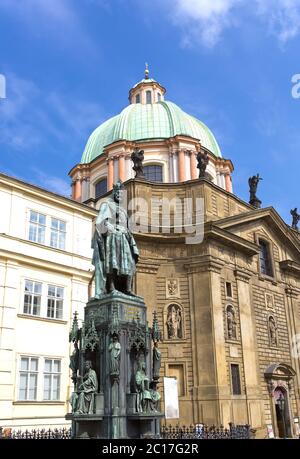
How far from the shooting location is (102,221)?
12.6 m

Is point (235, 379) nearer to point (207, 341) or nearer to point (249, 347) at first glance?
point (249, 347)

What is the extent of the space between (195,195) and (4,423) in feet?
56.5

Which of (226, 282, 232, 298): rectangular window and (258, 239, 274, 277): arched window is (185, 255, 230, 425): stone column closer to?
(226, 282, 232, 298): rectangular window

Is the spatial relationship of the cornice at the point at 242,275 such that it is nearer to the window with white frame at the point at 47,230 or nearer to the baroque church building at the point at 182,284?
the baroque church building at the point at 182,284

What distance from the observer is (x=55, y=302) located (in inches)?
939

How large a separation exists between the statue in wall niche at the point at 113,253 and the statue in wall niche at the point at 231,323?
17857mm

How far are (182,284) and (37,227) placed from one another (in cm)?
963

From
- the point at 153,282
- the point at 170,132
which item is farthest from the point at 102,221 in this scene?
the point at 170,132

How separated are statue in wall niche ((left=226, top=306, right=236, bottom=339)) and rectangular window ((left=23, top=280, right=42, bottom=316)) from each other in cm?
1179

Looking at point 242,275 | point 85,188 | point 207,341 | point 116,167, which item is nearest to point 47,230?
point 207,341

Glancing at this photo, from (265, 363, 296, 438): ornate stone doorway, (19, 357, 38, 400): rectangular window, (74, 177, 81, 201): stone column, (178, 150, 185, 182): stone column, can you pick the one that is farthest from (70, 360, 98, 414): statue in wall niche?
(74, 177, 81, 201): stone column

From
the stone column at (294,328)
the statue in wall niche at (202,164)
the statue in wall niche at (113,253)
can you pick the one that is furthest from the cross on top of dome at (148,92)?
the statue in wall niche at (113,253)

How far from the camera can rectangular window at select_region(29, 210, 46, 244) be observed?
2395 centimetres
